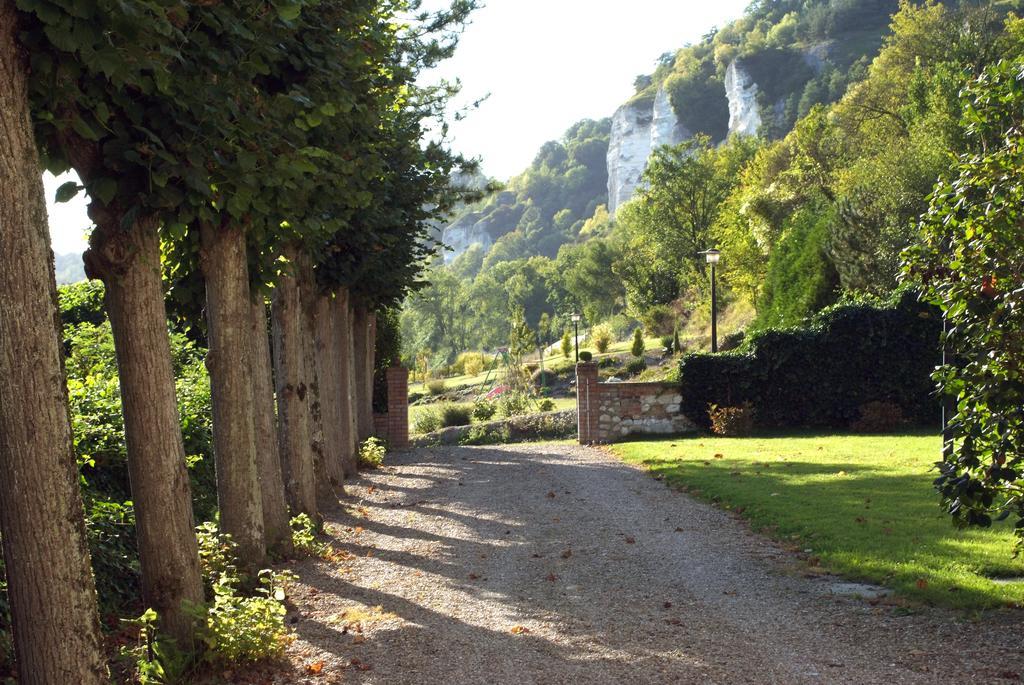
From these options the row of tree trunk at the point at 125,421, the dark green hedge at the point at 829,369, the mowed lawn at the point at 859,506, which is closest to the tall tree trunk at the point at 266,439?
the row of tree trunk at the point at 125,421

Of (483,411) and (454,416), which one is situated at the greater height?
(483,411)

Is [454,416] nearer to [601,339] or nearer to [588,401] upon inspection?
[588,401]

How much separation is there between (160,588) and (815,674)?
3845 millimetres

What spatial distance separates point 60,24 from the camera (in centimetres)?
444

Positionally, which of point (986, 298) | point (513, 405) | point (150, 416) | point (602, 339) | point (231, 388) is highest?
point (602, 339)

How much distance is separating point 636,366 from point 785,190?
12.3 m

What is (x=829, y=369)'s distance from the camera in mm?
21797

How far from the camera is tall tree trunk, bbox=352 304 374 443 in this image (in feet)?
70.7

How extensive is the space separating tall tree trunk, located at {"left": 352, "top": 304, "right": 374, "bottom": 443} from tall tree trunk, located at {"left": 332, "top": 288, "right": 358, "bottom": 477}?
2875mm

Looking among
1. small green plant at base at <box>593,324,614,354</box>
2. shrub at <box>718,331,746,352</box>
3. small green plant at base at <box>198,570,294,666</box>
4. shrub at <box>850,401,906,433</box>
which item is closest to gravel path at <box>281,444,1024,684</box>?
small green plant at base at <box>198,570,294,666</box>

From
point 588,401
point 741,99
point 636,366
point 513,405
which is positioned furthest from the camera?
point 741,99

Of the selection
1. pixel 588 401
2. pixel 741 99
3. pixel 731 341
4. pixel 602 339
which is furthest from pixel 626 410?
pixel 741 99

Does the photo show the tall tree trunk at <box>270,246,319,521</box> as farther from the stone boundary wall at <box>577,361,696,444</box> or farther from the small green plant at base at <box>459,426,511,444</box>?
the small green plant at base at <box>459,426,511,444</box>

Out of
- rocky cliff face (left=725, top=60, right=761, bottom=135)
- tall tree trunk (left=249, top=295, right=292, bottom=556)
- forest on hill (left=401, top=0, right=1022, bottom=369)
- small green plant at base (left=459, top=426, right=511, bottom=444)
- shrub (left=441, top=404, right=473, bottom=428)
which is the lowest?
small green plant at base (left=459, top=426, right=511, bottom=444)
